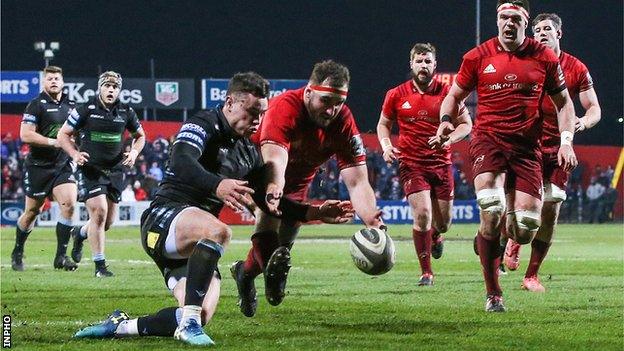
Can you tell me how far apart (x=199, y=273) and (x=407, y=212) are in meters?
28.1

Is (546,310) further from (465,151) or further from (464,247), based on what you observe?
(465,151)

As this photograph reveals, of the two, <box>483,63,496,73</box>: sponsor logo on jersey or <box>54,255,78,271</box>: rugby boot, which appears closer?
<box>483,63,496,73</box>: sponsor logo on jersey

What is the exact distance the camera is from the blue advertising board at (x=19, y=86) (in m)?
39.3

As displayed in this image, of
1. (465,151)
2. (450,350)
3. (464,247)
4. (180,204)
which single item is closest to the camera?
(450,350)

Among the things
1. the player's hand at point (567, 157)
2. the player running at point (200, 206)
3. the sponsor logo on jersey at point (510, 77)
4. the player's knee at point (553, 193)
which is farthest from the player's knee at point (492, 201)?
the player running at point (200, 206)

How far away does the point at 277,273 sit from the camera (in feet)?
27.2

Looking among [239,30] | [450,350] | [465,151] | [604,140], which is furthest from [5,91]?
[450,350]

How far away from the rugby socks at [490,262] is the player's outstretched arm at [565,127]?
33.7 inches

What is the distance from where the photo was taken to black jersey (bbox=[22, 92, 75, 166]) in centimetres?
1471

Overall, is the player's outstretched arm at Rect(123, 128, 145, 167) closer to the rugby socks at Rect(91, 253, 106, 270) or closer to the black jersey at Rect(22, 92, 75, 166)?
the black jersey at Rect(22, 92, 75, 166)

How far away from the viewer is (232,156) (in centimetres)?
736

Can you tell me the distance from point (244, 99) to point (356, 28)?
5178 cm

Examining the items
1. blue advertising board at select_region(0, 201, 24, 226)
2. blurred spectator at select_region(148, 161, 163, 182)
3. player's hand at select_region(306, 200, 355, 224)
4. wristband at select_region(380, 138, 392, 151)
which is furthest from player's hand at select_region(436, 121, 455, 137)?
blue advertising board at select_region(0, 201, 24, 226)

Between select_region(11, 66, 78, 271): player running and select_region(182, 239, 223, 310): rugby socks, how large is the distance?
8.07 m
